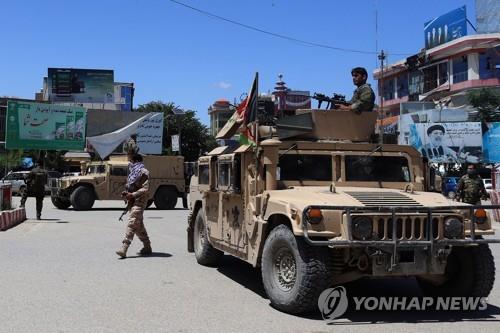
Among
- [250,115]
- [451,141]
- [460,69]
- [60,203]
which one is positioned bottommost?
[60,203]

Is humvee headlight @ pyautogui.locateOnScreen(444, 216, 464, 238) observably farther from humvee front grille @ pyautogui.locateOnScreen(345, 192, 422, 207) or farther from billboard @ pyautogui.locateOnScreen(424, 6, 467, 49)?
billboard @ pyautogui.locateOnScreen(424, 6, 467, 49)

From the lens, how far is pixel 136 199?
33.6 ft

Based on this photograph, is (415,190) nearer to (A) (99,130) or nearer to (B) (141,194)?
(B) (141,194)

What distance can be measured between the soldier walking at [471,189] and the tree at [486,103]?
110 feet

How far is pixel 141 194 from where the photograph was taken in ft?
33.4

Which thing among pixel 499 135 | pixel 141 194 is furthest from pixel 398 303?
pixel 499 135

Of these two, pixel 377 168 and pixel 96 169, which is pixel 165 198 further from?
pixel 377 168

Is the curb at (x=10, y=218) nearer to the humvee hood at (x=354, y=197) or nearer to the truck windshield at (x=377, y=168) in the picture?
the humvee hood at (x=354, y=197)

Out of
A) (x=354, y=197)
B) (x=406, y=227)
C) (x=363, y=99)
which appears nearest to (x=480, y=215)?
(x=406, y=227)

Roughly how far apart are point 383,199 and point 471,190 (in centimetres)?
885

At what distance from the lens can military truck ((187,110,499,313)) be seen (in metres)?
5.79

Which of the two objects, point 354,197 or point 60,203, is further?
point 60,203

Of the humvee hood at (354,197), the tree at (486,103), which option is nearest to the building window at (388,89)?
the tree at (486,103)

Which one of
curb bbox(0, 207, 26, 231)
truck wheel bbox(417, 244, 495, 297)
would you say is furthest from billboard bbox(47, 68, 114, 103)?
truck wheel bbox(417, 244, 495, 297)
